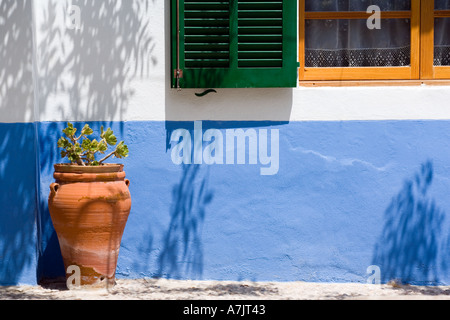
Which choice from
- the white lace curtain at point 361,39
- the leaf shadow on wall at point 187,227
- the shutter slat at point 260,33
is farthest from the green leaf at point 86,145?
the white lace curtain at point 361,39

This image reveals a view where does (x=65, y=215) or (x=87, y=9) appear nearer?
(x=65, y=215)

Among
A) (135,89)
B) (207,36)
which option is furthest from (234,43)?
(135,89)

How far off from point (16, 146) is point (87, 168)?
629 millimetres

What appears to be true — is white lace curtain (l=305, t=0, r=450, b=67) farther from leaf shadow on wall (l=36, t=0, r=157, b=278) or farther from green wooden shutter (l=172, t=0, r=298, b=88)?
leaf shadow on wall (l=36, t=0, r=157, b=278)

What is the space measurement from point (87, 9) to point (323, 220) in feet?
7.67

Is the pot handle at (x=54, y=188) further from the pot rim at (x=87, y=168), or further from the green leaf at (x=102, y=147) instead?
the green leaf at (x=102, y=147)

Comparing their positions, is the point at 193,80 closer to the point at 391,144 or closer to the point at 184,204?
the point at 184,204

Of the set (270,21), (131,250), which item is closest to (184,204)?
(131,250)

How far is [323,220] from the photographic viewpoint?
498cm

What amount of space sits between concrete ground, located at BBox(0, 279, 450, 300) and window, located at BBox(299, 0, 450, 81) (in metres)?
1.57

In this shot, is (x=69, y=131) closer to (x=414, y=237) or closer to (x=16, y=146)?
(x=16, y=146)

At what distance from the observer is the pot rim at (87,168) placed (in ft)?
15.0

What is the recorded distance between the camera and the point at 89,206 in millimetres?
4520

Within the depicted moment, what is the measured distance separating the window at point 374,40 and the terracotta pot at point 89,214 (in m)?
1.65
